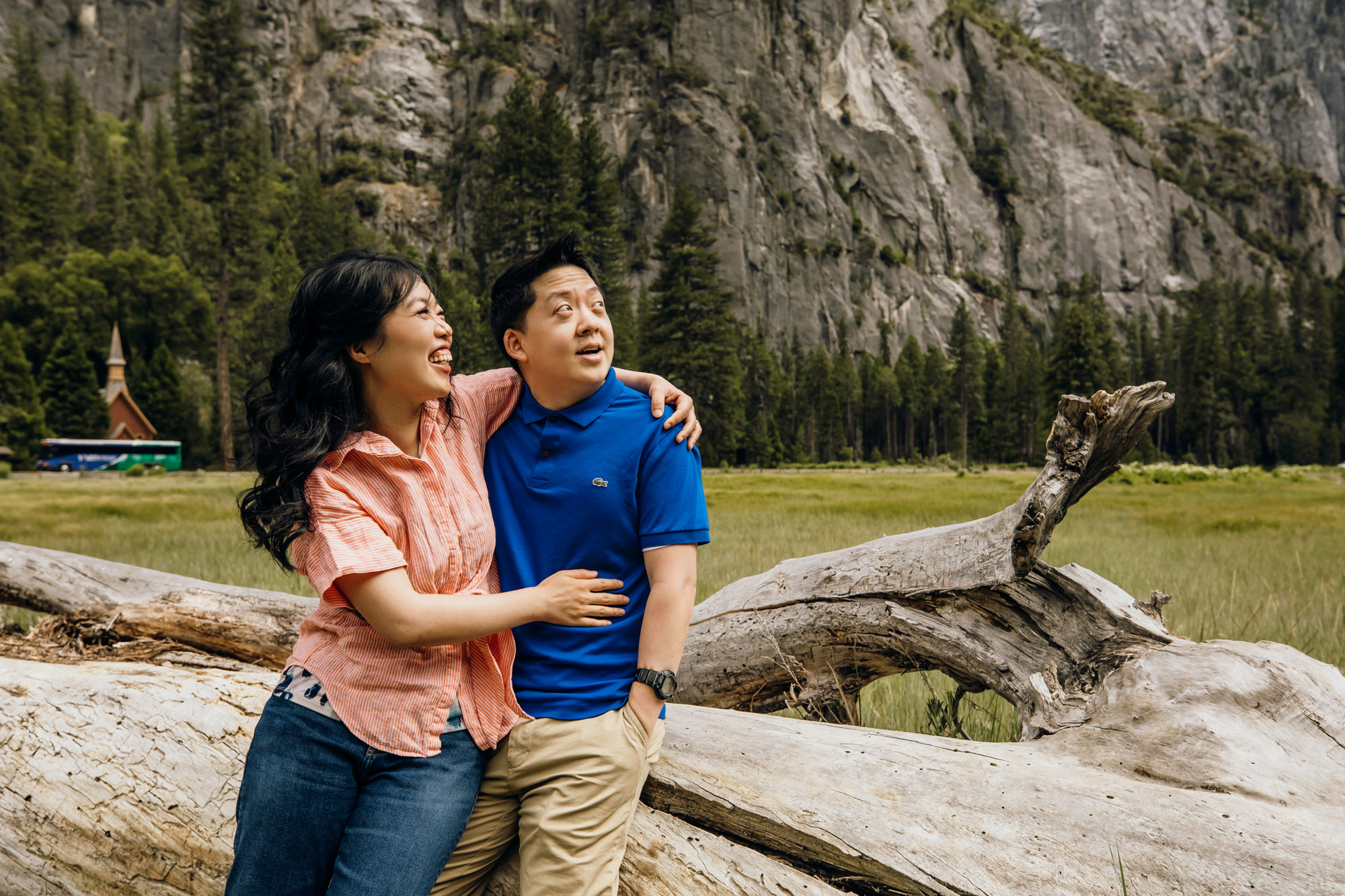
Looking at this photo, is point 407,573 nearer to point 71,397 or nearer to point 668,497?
point 668,497

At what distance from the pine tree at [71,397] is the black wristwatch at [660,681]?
55715mm

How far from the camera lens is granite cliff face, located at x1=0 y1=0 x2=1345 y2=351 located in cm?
8638

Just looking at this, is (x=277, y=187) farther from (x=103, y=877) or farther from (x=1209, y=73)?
(x=1209, y=73)

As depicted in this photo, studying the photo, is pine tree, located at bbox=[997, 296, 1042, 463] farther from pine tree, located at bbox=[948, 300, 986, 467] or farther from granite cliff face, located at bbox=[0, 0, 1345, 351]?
granite cliff face, located at bbox=[0, 0, 1345, 351]

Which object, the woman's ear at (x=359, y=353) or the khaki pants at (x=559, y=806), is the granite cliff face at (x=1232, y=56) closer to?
the woman's ear at (x=359, y=353)

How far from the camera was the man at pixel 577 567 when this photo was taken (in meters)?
1.90

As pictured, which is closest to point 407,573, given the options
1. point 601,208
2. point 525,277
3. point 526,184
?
point 525,277

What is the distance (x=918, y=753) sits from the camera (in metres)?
2.40

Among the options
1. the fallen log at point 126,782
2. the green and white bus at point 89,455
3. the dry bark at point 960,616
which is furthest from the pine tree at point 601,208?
the fallen log at point 126,782

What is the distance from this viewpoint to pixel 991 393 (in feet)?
245

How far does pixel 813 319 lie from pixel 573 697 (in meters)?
92.5

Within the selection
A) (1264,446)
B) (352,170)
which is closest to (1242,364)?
(1264,446)

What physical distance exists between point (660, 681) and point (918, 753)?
1007 mm

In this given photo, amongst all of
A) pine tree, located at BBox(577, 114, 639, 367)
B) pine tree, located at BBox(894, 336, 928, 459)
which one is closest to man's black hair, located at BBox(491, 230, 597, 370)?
pine tree, located at BBox(577, 114, 639, 367)
